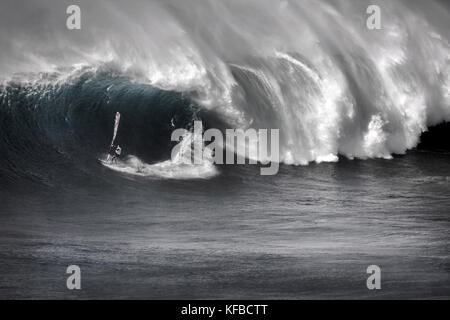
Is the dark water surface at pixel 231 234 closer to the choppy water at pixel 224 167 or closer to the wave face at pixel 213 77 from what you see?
the choppy water at pixel 224 167

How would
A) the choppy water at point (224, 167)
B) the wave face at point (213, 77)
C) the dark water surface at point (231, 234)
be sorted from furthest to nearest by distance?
the wave face at point (213, 77) → the choppy water at point (224, 167) → the dark water surface at point (231, 234)

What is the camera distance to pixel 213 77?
1909 cm

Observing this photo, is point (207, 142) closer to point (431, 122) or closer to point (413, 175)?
point (413, 175)

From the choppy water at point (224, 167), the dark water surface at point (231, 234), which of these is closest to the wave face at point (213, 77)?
the choppy water at point (224, 167)

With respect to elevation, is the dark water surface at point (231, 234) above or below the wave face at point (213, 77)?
below

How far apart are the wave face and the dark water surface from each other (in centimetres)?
132

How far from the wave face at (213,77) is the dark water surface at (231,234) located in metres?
1.32

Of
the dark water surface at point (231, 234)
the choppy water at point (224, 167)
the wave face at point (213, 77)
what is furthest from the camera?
the wave face at point (213, 77)

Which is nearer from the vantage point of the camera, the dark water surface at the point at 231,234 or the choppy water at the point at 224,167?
the dark water surface at the point at 231,234

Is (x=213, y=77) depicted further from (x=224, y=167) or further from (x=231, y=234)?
(x=231, y=234)

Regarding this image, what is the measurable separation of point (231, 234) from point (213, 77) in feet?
20.3

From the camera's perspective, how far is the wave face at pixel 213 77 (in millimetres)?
18047

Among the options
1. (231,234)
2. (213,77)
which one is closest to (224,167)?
(213,77)

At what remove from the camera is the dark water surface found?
11.2m
